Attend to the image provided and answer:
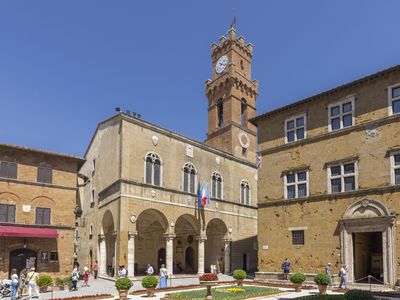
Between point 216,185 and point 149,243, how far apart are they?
8.51 m

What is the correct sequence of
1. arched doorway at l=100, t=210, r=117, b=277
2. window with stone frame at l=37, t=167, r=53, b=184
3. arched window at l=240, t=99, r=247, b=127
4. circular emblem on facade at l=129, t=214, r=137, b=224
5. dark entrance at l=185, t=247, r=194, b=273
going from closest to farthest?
window with stone frame at l=37, t=167, r=53, b=184, circular emblem on facade at l=129, t=214, r=137, b=224, arched doorway at l=100, t=210, r=117, b=277, dark entrance at l=185, t=247, r=194, b=273, arched window at l=240, t=99, r=247, b=127

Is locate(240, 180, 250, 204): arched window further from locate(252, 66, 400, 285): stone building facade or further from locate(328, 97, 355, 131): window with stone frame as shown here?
locate(328, 97, 355, 131): window with stone frame

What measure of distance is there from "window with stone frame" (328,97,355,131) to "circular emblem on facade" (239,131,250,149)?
23.4 meters

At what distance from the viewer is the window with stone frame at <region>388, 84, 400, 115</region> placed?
992 inches

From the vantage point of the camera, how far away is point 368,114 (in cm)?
2638

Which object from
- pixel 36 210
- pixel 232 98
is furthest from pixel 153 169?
pixel 232 98

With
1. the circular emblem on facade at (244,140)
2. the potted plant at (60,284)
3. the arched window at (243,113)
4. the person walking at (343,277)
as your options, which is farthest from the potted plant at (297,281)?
the arched window at (243,113)

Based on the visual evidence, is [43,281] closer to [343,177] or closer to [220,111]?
[343,177]

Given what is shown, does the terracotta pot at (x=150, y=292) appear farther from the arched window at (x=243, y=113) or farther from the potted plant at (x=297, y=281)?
the arched window at (x=243, y=113)

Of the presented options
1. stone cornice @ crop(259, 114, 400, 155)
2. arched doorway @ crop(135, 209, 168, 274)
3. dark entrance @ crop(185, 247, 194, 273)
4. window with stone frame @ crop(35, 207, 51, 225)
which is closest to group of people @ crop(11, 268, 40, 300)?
window with stone frame @ crop(35, 207, 51, 225)

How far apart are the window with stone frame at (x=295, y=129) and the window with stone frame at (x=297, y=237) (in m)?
6.53

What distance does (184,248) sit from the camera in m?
43.6

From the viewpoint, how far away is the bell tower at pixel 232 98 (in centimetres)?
5166

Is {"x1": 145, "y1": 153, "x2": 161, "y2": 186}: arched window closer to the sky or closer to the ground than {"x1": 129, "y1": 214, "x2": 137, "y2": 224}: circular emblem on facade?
closer to the sky
